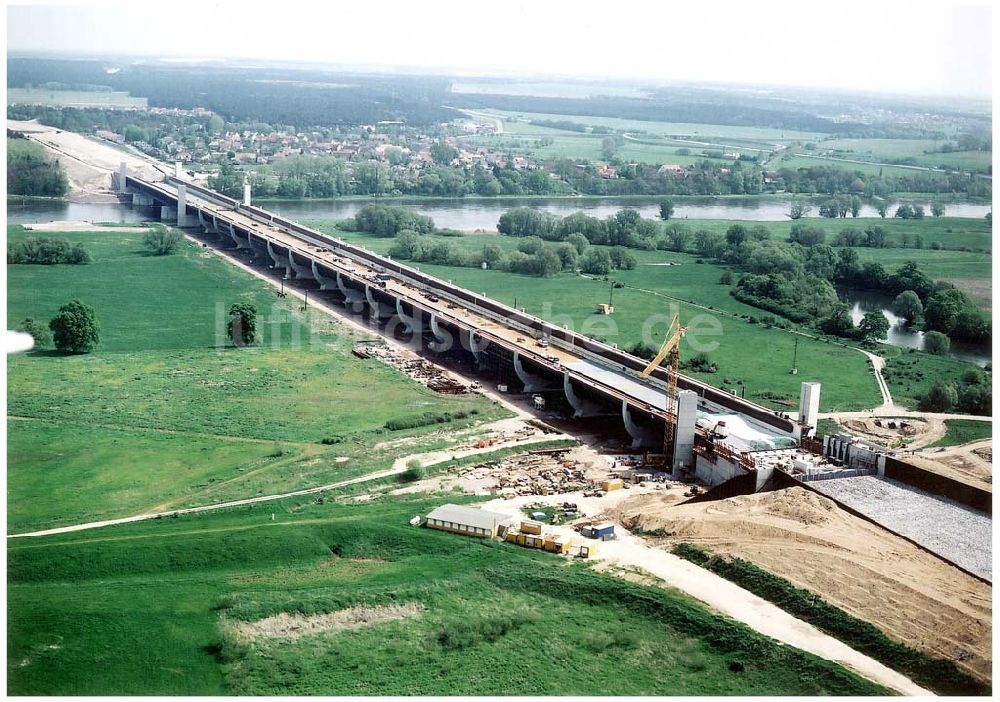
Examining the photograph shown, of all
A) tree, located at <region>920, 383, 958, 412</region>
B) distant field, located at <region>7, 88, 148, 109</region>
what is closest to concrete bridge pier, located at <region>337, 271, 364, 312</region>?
tree, located at <region>920, 383, 958, 412</region>

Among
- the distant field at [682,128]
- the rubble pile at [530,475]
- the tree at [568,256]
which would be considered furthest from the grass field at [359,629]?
the distant field at [682,128]

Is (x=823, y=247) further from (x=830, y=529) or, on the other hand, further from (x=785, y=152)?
(x=785, y=152)

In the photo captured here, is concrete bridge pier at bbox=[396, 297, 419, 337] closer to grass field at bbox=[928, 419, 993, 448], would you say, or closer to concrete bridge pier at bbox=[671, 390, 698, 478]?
concrete bridge pier at bbox=[671, 390, 698, 478]

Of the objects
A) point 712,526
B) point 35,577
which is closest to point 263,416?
point 35,577

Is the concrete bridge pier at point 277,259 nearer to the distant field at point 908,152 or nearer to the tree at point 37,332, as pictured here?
the tree at point 37,332

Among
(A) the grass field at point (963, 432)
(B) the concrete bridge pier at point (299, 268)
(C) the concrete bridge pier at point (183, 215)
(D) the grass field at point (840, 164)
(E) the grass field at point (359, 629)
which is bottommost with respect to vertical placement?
(E) the grass field at point (359, 629)

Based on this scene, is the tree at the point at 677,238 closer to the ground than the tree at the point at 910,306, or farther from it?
farther from it

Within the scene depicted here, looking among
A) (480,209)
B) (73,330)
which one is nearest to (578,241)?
(480,209)

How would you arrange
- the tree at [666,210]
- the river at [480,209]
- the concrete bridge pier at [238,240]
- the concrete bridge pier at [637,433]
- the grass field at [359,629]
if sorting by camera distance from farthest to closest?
the tree at [666,210] → the river at [480,209] → the concrete bridge pier at [238,240] → the concrete bridge pier at [637,433] → the grass field at [359,629]
